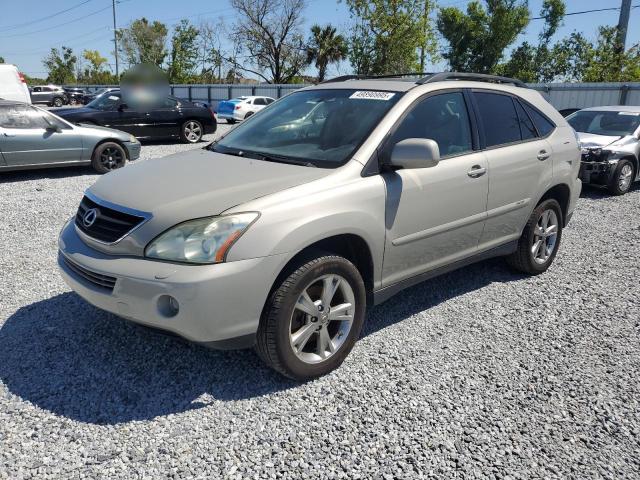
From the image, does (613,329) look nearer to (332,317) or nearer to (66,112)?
(332,317)

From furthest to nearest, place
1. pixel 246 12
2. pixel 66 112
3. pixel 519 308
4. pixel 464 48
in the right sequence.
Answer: pixel 246 12
pixel 464 48
pixel 66 112
pixel 519 308

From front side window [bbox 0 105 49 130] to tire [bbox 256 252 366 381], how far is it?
793cm

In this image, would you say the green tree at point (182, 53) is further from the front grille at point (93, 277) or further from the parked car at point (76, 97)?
the front grille at point (93, 277)

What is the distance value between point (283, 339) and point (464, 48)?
39.9 meters

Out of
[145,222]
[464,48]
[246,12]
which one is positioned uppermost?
[246,12]

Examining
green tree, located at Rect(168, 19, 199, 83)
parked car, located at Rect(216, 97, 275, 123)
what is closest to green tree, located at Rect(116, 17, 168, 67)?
green tree, located at Rect(168, 19, 199, 83)

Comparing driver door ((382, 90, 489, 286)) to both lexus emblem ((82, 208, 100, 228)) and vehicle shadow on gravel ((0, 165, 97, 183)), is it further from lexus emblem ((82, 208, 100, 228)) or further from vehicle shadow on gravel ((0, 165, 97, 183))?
vehicle shadow on gravel ((0, 165, 97, 183))

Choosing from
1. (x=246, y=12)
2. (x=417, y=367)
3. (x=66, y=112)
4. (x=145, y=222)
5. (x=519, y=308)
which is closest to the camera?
(x=145, y=222)

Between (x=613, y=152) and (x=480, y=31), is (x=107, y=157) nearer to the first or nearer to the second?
(x=613, y=152)

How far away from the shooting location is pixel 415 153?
311 centimetres

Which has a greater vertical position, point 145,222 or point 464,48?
point 464,48

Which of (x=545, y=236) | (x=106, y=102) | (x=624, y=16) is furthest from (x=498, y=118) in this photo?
(x=624, y=16)

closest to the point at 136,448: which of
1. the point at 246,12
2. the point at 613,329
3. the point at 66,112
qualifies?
the point at 613,329

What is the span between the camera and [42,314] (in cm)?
384
